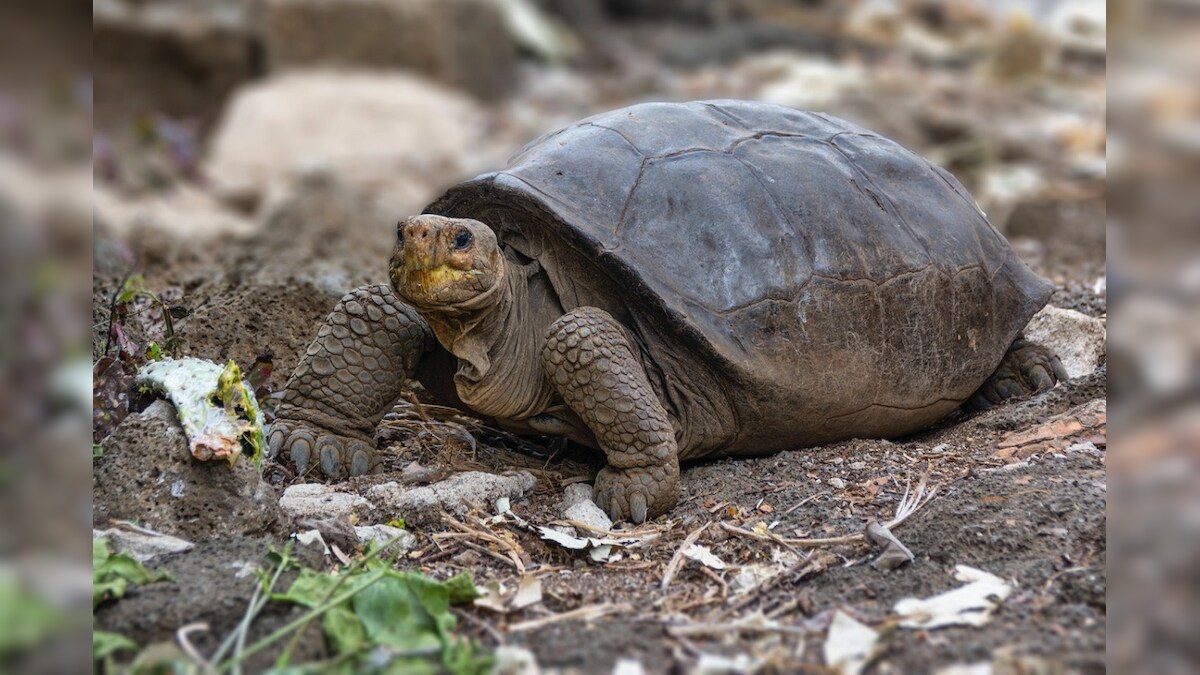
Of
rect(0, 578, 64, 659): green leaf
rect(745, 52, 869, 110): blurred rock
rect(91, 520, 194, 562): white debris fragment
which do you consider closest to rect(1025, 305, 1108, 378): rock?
rect(91, 520, 194, 562): white debris fragment

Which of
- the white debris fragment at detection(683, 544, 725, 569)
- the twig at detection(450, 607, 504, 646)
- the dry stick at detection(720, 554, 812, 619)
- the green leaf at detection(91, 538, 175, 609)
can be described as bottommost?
the white debris fragment at detection(683, 544, 725, 569)

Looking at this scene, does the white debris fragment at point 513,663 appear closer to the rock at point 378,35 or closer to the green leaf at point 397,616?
the green leaf at point 397,616

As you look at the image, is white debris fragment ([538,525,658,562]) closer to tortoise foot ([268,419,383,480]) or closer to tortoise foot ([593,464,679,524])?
tortoise foot ([593,464,679,524])

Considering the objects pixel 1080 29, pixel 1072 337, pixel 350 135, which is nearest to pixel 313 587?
pixel 1072 337

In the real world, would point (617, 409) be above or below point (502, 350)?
below

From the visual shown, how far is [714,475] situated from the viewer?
10.4ft

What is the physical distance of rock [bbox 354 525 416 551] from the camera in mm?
2541

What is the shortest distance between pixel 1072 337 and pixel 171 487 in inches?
118

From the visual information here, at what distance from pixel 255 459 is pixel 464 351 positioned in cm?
64

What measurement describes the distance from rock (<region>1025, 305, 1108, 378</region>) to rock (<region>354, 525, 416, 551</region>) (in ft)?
7.91

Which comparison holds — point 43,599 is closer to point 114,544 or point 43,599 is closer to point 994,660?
point 114,544

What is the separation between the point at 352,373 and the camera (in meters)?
3.13

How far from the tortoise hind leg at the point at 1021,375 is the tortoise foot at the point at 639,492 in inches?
54.1

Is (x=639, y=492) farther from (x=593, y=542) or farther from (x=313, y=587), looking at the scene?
(x=313, y=587)
